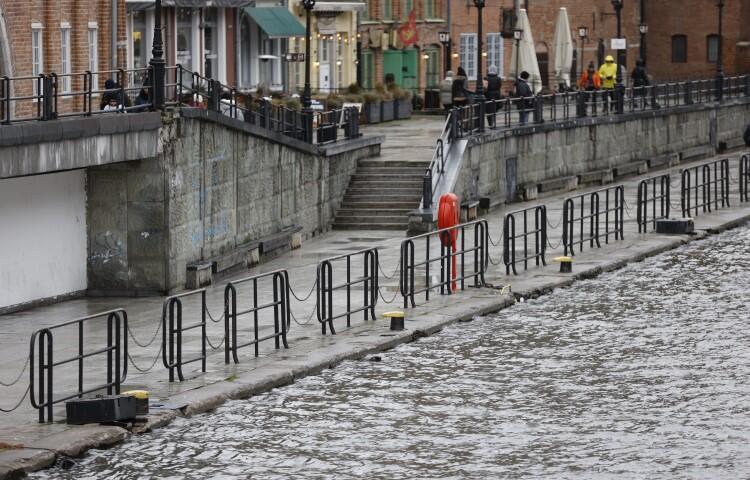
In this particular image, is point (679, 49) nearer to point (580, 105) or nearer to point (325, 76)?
point (325, 76)

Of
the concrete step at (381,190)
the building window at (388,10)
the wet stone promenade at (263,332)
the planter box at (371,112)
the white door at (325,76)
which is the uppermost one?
the building window at (388,10)

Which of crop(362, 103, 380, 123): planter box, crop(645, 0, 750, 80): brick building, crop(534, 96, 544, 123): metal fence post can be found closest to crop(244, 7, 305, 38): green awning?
crop(362, 103, 380, 123): planter box

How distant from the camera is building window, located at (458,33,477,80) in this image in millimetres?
75750

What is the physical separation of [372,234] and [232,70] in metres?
19.2

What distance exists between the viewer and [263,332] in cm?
2706

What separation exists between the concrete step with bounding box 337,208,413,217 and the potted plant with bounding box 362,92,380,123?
13939mm

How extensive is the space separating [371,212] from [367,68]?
97.7ft

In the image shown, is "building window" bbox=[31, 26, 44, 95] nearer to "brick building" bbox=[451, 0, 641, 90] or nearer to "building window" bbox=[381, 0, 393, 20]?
"building window" bbox=[381, 0, 393, 20]

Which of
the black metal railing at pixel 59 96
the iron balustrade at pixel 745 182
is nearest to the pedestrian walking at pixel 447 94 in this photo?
the iron balustrade at pixel 745 182

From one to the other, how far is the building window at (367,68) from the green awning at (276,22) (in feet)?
31.9

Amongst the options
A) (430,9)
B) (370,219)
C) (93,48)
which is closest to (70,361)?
(370,219)

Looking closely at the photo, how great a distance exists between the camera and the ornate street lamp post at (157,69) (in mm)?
32969

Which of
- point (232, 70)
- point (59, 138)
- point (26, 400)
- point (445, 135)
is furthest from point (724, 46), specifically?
point (26, 400)

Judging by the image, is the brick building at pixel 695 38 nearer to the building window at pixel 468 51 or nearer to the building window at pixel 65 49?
the building window at pixel 468 51
